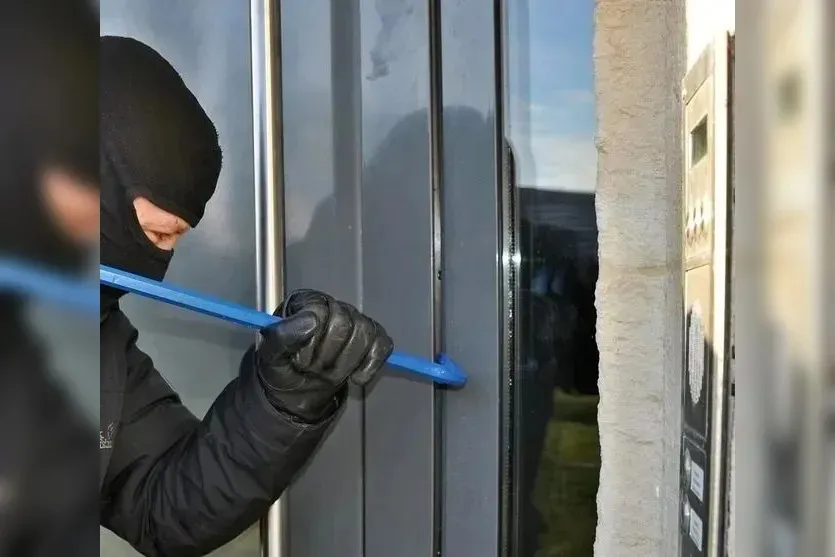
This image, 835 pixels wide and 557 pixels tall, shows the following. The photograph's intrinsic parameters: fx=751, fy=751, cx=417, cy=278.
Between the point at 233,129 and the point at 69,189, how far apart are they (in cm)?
57

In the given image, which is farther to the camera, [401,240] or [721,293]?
[401,240]

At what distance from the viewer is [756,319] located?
0.27 m

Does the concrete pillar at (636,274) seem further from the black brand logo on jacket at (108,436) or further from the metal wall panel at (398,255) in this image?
the black brand logo on jacket at (108,436)

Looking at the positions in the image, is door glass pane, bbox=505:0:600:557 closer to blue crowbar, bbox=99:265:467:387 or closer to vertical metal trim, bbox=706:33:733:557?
blue crowbar, bbox=99:265:467:387

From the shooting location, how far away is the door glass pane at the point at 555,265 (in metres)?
0.72

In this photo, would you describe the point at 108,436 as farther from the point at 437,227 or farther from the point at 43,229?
the point at 43,229

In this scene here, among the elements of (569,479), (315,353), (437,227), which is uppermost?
(437,227)

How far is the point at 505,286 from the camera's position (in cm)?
75

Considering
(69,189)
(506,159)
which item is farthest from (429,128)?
(69,189)

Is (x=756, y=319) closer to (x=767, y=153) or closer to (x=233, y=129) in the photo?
(x=767, y=153)

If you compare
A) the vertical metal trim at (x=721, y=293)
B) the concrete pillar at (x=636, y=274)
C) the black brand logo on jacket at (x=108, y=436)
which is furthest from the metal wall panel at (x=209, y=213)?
the vertical metal trim at (x=721, y=293)

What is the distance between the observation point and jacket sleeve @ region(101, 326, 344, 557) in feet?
2.28

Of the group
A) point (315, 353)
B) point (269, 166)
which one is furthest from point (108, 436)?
point (269, 166)

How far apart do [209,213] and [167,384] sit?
19cm
